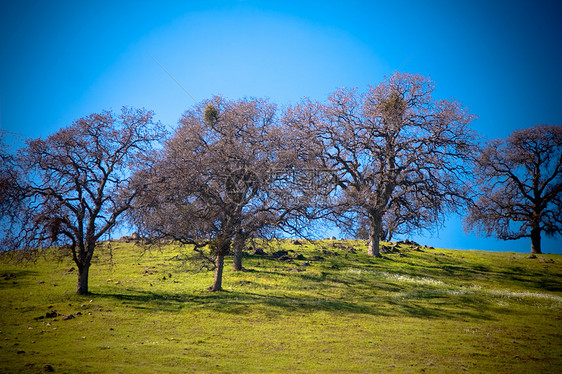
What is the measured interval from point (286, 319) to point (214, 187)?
10245 millimetres

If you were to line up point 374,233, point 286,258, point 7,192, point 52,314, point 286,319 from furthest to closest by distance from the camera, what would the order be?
point 374,233
point 286,258
point 7,192
point 286,319
point 52,314

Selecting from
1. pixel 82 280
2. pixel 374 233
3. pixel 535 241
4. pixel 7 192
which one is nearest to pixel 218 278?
pixel 82 280

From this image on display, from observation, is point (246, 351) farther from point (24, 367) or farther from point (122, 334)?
point (24, 367)

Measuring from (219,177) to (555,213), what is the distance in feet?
143

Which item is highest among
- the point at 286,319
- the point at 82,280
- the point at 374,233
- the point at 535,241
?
the point at 374,233

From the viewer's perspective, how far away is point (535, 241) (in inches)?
1884

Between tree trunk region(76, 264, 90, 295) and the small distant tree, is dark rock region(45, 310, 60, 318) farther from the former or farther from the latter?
the small distant tree

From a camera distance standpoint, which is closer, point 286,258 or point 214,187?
point 214,187

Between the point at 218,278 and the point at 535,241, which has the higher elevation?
the point at 535,241

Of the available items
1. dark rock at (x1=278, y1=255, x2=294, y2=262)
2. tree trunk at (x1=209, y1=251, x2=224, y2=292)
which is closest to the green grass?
dark rock at (x1=278, y1=255, x2=294, y2=262)

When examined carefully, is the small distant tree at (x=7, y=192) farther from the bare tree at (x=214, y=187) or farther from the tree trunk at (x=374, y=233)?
the tree trunk at (x=374, y=233)

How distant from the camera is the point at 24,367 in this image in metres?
12.1

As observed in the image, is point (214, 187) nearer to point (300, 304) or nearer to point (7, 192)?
point (300, 304)

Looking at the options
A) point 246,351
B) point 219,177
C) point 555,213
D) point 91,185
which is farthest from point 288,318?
point 555,213
